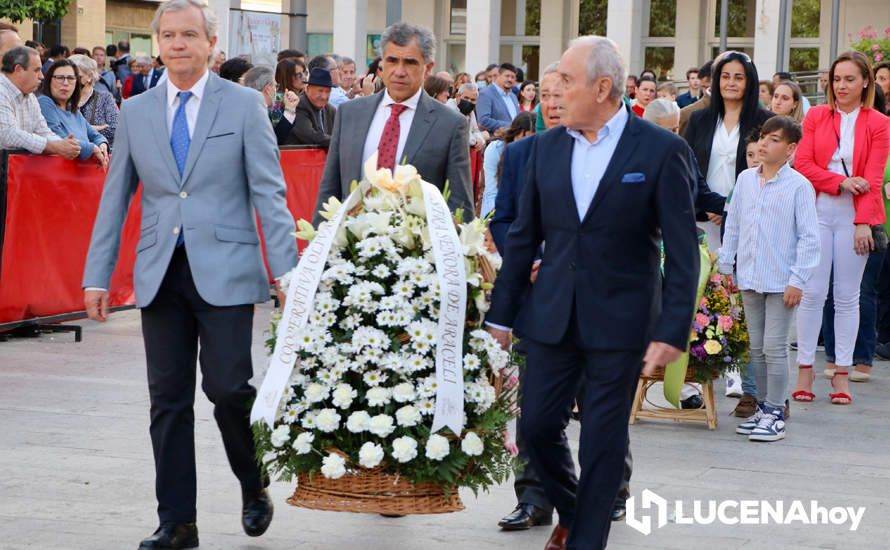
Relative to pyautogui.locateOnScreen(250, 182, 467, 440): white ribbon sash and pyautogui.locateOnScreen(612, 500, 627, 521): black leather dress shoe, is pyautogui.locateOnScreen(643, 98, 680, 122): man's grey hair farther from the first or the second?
pyautogui.locateOnScreen(250, 182, 467, 440): white ribbon sash

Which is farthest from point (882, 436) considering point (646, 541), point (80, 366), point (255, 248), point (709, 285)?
point (80, 366)

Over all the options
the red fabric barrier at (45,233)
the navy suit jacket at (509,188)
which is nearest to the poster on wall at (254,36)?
the red fabric barrier at (45,233)

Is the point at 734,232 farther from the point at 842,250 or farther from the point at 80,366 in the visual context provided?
the point at 80,366

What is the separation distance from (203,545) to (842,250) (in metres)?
5.47

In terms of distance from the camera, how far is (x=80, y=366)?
31.8 ft

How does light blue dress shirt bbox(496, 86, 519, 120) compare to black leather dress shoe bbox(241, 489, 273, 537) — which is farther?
light blue dress shirt bbox(496, 86, 519, 120)

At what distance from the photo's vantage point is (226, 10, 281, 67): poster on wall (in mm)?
15039

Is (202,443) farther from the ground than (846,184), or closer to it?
closer to it

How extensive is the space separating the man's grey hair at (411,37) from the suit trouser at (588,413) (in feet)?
5.49

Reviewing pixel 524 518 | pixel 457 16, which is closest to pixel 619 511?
pixel 524 518

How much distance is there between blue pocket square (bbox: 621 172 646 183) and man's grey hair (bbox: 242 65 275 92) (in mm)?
7616

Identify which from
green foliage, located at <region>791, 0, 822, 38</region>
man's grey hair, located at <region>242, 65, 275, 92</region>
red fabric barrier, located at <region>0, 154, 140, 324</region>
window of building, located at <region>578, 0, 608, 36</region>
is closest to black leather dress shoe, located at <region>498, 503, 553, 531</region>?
red fabric barrier, located at <region>0, 154, 140, 324</region>

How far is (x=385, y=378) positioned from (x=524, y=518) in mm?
1138

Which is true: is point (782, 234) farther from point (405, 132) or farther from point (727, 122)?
point (405, 132)
